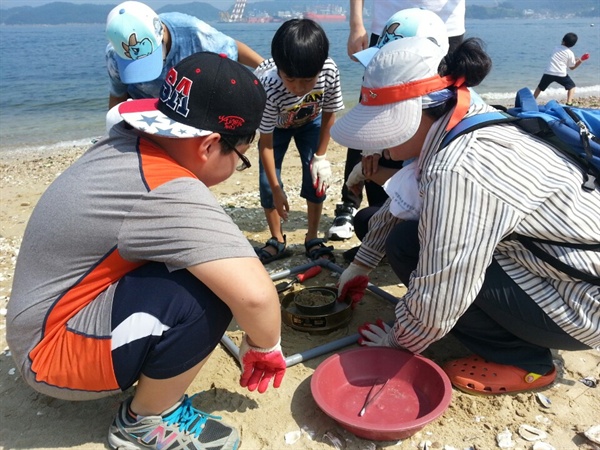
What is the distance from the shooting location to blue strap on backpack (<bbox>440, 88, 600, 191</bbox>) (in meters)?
2.03

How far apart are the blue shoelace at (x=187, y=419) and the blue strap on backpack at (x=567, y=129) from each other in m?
1.35

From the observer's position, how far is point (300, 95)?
11.7ft

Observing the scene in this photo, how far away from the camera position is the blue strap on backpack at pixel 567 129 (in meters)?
2.03

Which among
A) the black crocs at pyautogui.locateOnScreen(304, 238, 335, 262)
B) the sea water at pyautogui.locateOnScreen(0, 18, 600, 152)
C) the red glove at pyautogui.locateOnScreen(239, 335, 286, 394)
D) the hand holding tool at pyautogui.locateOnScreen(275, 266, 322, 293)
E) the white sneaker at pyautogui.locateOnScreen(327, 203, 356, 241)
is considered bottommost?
the sea water at pyautogui.locateOnScreen(0, 18, 600, 152)

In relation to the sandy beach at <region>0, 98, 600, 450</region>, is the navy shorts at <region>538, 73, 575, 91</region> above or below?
below

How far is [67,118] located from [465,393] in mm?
12891

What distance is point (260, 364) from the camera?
2094mm

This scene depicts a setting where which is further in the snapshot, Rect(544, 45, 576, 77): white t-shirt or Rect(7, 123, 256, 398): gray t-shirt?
Rect(544, 45, 576, 77): white t-shirt

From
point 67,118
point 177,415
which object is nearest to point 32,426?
point 177,415

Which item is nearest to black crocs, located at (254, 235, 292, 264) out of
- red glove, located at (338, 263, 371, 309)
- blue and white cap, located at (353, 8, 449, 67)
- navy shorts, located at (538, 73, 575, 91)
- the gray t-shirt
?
red glove, located at (338, 263, 371, 309)

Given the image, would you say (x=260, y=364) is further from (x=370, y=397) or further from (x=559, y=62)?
(x=559, y=62)

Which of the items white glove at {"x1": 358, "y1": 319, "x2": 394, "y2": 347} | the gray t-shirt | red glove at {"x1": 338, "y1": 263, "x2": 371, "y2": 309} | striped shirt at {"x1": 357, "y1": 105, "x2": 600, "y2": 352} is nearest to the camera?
the gray t-shirt

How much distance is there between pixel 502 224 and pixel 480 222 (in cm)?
8

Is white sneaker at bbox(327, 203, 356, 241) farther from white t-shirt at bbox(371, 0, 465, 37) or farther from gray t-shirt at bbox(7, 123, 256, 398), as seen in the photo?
gray t-shirt at bbox(7, 123, 256, 398)
